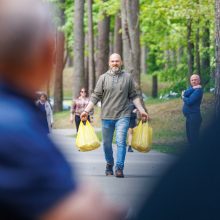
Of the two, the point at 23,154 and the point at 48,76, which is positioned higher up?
the point at 48,76

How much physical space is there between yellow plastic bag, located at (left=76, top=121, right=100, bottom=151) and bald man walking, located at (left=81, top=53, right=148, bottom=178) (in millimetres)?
334

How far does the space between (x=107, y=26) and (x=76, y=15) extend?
3527 mm

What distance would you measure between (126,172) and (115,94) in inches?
60.2

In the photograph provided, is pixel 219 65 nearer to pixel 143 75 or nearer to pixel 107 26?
pixel 107 26

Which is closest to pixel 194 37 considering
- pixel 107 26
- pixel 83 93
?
pixel 107 26

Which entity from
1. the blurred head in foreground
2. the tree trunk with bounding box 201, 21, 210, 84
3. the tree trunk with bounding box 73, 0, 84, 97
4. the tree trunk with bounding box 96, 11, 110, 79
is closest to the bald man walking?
the blurred head in foreground

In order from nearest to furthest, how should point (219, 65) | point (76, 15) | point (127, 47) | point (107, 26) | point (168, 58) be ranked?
point (219, 65)
point (127, 47)
point (76, 15)
point (107, 26)
point (168, 58)

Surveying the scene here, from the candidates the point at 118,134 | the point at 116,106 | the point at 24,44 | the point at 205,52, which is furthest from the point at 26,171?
the point at 205,52

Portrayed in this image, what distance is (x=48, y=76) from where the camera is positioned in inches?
64.8

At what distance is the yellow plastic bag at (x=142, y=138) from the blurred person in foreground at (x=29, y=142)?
1211 centimetres

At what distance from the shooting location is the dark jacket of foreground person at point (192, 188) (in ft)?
4.44

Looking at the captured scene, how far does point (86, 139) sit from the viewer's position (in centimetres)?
1436

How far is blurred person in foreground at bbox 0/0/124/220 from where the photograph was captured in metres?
1.46

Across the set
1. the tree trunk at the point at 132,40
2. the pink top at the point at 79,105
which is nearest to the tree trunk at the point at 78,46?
the tree trunk at the point at 132,40
